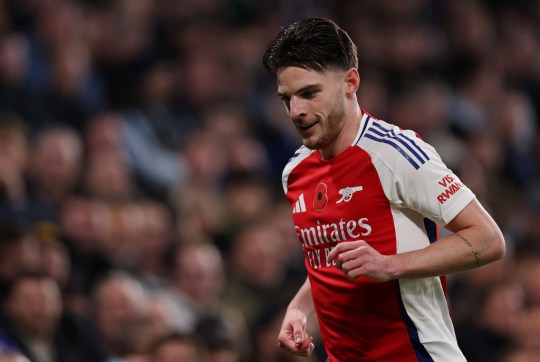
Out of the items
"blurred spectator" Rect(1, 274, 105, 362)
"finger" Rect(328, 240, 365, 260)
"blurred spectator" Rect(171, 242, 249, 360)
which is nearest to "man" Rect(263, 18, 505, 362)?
"finger" Rect(328, 240, 365, 260)

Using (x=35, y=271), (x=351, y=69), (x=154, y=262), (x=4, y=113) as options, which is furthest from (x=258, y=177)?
(x=351, y=69)

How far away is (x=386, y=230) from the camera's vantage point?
11.7 feet

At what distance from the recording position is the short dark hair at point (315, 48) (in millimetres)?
3578

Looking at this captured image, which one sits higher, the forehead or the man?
the forehead

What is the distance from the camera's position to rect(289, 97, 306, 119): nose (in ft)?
11.7

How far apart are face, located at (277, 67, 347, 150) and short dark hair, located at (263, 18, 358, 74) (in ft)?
0.09

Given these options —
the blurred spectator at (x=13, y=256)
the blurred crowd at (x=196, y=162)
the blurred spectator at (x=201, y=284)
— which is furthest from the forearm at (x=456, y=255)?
the blurred spectator at (x=201, y=284)

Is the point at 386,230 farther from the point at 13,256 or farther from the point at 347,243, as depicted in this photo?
the point at 13,256

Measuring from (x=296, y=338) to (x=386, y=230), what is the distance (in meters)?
0.53

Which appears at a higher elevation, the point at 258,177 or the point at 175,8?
the point at 175,8

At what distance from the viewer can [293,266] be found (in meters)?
8.24

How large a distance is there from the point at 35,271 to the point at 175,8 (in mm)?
4585

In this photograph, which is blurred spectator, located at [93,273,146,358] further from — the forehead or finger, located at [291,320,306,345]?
the forehead

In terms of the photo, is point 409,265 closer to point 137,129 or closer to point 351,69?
point 351,69
